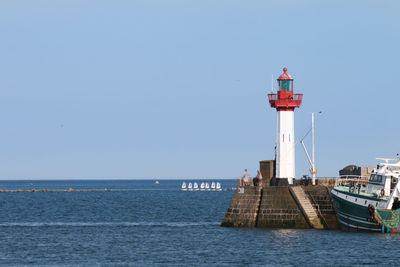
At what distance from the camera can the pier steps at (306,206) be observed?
199 ft

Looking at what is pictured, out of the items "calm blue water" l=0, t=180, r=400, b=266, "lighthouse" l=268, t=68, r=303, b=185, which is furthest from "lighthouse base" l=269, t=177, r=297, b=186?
"calm blue water" l=0, t=180, r=400, b=266

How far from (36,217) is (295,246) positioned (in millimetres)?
41304

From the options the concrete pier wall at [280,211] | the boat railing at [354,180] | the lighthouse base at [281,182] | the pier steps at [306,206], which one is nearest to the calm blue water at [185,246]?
the concrete pier wall at [280,211]

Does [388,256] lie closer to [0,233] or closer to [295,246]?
[295,246]

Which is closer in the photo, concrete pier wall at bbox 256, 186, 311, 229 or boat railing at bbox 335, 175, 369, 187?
concrete pier wall at bbox 256, 186, 311, 229

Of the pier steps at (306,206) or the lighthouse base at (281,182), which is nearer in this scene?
the pier steps at (306,206)

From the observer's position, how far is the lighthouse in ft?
212

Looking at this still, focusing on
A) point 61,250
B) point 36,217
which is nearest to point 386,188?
point 61,250

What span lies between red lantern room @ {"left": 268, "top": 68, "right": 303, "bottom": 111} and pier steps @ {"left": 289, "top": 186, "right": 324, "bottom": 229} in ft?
22.7

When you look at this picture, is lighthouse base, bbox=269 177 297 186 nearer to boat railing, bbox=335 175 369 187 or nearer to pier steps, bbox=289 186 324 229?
pier steps, bbox=289 186 324 229

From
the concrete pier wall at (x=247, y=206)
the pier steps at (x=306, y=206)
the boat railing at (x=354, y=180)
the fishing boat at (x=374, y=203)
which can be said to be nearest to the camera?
the fishing boat at (x=374, y=203)

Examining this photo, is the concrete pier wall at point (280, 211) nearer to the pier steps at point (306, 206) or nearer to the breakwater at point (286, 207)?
the breakwater at point (286, 207)

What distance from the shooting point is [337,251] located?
170 ft

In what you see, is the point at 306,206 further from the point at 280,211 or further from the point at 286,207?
the point at 280,211
